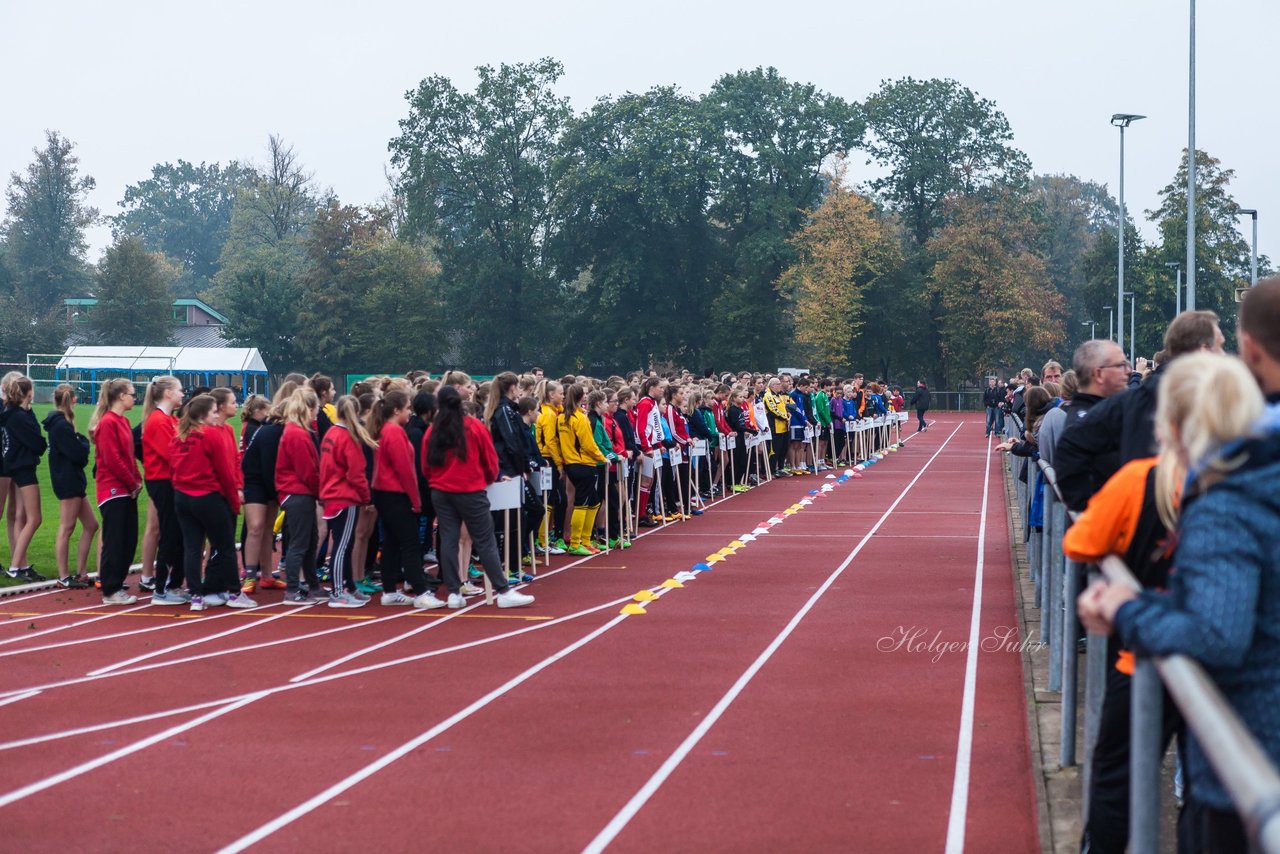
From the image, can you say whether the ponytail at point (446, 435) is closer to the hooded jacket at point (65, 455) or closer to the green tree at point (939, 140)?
the hooded jacket at point (65, 455)

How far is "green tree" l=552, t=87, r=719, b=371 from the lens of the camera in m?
67.8

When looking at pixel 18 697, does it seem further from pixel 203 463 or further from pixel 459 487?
pixel 459 487

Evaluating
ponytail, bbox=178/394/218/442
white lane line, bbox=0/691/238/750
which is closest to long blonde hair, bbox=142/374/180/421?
ponytail, bbox=178/394/218/442

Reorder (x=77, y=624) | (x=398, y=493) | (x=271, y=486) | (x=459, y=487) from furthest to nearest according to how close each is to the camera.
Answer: (x=271, y=486)
(x=398, y=493)
(x=459, y=487)
(x=77, y=624)

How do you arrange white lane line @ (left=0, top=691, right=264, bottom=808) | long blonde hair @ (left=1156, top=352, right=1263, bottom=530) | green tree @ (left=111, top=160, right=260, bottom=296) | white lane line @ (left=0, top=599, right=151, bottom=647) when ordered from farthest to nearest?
green tree @ (left=111, top=160, right=260, bottom=296), white lane line @ (left=0, top=599, right=151, bottom=647), white lane line @ (left=0, top=691, right=264, bottom=808), long blonde hair @ (left=1156, top=352, right=1263, bottom=530)

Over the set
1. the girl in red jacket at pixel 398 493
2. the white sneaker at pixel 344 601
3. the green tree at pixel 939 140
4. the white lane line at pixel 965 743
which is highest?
the green tree at pixel 939 140

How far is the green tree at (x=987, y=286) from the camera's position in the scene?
7194cm

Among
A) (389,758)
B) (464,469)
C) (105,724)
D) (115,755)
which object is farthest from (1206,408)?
(464,469)

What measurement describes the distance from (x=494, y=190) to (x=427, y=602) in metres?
63.0

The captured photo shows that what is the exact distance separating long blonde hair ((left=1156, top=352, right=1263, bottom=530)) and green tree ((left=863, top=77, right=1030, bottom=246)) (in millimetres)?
76038

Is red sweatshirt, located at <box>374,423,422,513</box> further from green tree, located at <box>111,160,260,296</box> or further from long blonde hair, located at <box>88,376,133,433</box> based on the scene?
green tree, located at <box>111,160,260,296</box>

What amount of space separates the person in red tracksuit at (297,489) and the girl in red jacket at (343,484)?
0.64 ft

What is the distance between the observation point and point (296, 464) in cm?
1225

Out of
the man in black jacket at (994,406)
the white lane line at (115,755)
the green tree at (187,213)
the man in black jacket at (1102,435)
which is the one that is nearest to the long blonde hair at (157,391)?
the white lane line at (115,755)
